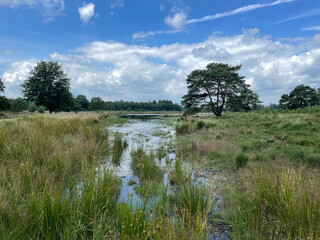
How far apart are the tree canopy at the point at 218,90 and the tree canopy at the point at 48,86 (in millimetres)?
19337

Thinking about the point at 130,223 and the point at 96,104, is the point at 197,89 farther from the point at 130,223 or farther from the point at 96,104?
the point at 96,104

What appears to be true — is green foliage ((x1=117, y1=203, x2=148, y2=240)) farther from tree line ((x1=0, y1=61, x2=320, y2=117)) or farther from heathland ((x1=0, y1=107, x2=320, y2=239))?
tree line ((x1=0, y1=61, x2=320, y2=117))

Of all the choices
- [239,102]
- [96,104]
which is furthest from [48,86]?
[96,104]

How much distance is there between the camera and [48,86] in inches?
1076

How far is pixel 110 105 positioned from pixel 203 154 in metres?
116

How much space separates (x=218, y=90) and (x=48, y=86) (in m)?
25.1

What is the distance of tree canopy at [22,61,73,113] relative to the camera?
89.9ft

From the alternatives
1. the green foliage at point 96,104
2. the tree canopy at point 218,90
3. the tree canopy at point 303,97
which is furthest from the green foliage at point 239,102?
the green foliage at point 96,104

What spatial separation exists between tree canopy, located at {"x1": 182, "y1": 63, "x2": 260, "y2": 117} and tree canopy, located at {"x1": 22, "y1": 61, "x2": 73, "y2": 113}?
1934 centimetres

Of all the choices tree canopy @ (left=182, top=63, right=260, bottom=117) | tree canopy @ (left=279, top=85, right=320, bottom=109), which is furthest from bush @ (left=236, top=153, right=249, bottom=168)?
tree canopy @ (left=279, top=85, right=320, bottom=109)

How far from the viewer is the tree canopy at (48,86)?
89.9ft

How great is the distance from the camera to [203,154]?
310 inches

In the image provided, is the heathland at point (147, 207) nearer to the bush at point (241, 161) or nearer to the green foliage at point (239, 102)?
the bush at point (241, 161)

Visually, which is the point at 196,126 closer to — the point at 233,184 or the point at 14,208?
the point at 233,184
